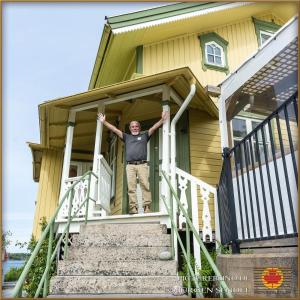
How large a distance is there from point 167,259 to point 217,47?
22.1 ft

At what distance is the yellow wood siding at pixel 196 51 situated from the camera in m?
8.42

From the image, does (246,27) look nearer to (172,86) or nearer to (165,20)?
(165,20)

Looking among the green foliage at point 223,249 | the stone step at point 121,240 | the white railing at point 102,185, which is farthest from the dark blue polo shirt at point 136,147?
the green foliage at point 223,249

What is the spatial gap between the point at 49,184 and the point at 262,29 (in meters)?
8.31

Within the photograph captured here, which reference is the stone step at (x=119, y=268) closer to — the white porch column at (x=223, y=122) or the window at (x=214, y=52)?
the white porch column at (x=223, y=122)

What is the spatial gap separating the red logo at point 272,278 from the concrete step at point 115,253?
189cm

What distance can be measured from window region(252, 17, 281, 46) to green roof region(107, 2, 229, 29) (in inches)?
78.6

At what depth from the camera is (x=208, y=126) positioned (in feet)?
25.9

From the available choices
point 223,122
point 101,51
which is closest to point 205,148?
point 223,122

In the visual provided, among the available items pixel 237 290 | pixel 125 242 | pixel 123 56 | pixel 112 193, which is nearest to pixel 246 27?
pixel 123 56

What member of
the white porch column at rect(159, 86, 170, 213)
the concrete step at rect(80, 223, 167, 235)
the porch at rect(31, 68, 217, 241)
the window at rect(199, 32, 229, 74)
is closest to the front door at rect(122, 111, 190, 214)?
the porch at rect(31, 68, 217, 241)

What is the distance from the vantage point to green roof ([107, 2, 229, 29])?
7668 mm

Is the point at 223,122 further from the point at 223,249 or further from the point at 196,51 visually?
the point at 196,51

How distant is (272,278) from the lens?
2.94 meters
